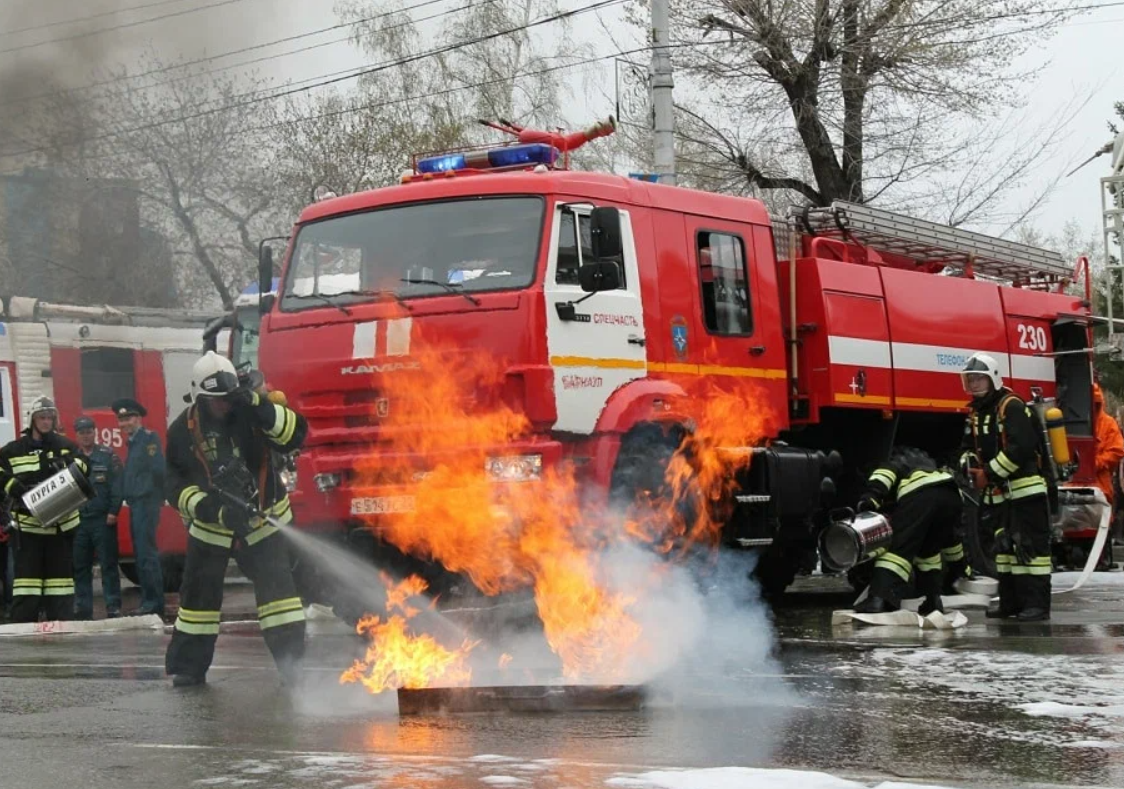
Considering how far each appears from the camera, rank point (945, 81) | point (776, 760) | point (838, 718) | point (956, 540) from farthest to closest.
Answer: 1. point (945, 81)
2. point (956, 540)
3. point (838, 718)
4. point (776, 760)

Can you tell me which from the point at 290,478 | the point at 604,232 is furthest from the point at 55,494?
the point at 604,232

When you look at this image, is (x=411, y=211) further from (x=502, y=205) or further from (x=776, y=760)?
(x=776, y=760)

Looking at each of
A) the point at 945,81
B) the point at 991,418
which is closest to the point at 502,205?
the point at 991,418

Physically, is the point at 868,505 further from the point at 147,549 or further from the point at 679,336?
the point at 147,549

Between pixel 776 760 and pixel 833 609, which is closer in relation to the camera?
pixel 776 760

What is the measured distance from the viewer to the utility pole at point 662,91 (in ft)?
53.3

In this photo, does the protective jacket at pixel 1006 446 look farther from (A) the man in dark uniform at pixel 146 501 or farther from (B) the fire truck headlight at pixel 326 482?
(A) the man in dark uniform at pixel 146 501

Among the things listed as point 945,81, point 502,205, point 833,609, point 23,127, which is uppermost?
point 945,81

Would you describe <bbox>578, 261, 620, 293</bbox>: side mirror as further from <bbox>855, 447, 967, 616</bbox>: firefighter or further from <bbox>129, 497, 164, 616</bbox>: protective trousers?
<bbox>129, 497, 164, 616</bbox>: protective trousers

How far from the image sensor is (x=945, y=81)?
24.1 metres

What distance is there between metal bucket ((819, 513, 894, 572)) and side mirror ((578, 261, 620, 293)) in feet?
8.25

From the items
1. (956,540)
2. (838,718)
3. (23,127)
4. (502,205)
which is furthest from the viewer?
(23,127)

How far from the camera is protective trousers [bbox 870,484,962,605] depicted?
441 inches

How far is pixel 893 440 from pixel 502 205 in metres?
4.38
